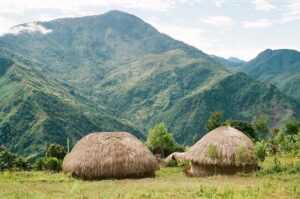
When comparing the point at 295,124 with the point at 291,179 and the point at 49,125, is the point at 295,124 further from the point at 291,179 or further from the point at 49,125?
the point at 49,125

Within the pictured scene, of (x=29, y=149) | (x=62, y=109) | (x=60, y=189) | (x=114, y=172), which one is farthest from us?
(x=62, y=109)

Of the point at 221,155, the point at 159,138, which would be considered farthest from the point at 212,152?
the point at 159,138

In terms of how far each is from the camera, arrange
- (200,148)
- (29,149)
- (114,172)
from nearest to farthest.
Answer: (114,172) → (200,148) → (29,149)

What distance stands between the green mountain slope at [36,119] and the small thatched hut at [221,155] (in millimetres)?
88458

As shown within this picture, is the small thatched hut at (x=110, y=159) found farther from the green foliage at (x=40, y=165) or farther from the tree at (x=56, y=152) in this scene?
the tree at (x=56, y=152)

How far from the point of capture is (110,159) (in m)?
28.5

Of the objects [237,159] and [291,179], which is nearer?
[291,179]

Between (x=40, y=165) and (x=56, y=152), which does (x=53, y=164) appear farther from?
(x=56, y=152)

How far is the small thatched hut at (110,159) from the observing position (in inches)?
1117

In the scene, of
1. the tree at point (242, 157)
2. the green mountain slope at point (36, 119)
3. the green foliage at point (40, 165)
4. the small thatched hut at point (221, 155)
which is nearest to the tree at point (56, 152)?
the green foliage at point (40, 165)

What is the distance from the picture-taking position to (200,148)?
1291 inches

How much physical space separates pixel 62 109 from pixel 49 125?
89.4 feet

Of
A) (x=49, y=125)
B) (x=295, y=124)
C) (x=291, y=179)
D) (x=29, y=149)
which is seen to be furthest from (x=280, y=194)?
(x=49, y=125)

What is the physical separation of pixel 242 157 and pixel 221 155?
149 centimetres
